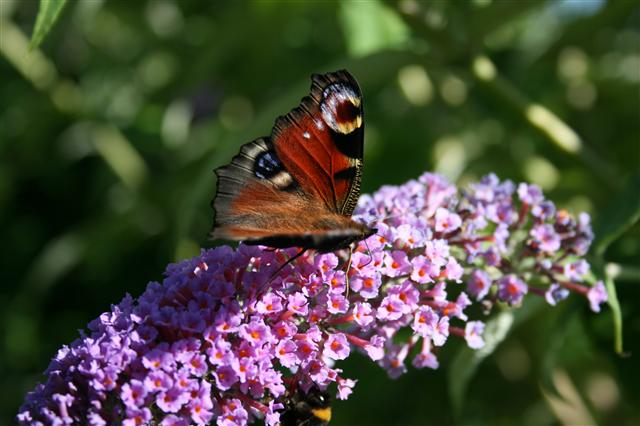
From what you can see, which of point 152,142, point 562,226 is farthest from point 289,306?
point 152,142

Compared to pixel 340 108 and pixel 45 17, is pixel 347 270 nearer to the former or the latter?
pixel 340 108

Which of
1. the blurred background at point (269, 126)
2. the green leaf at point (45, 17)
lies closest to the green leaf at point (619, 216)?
the blurred background at point (269, 126)

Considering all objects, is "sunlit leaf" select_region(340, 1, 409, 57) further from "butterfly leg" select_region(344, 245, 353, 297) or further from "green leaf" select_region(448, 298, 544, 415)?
"butterfly leg" select_region(344, 245, 353, 297)

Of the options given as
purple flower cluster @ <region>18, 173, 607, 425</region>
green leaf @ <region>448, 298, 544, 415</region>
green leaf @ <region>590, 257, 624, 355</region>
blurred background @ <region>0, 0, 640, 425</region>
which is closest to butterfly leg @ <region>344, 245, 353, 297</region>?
purple flower cluster @ <region>18, 173, 607, 425</region>

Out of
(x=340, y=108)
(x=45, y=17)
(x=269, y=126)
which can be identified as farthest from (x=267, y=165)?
(x=269, y=126)

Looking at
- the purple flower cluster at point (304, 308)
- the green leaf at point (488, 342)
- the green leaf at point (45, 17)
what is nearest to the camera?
the purple flower cluster at point (304, 308)

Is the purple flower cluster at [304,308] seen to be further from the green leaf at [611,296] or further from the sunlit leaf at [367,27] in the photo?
the sunlit leaf at [367,27]

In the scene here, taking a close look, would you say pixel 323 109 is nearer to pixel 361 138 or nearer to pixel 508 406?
pixel 361 138
